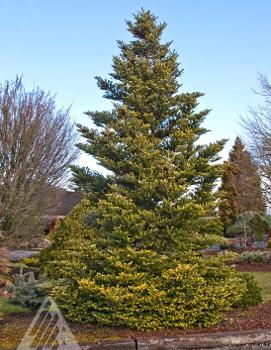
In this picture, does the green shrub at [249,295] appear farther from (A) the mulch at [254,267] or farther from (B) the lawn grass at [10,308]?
(A) the mulch at [254,267]

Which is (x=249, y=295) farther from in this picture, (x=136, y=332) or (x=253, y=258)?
(x=253, y=258)

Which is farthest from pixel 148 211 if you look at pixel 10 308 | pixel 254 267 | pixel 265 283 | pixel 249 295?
pixel 254 267

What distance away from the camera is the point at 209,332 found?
590cm

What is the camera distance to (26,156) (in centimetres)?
1714

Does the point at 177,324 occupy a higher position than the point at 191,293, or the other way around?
the point at 191,293

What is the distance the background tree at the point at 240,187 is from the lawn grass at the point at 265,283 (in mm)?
2603

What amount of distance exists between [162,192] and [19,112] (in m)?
12.3

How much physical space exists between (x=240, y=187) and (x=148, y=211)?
857 inches

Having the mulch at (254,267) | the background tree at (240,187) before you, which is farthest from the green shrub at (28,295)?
the mulch at (254,267)

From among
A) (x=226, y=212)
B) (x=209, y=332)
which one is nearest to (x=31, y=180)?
(x=209, y=332)

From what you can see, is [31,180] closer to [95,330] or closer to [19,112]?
[19,112]

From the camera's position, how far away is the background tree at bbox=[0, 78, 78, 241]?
55.2ft

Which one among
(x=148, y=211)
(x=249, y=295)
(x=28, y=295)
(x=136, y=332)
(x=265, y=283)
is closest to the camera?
(x=136, y=332)

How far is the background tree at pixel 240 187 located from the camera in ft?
69.2
